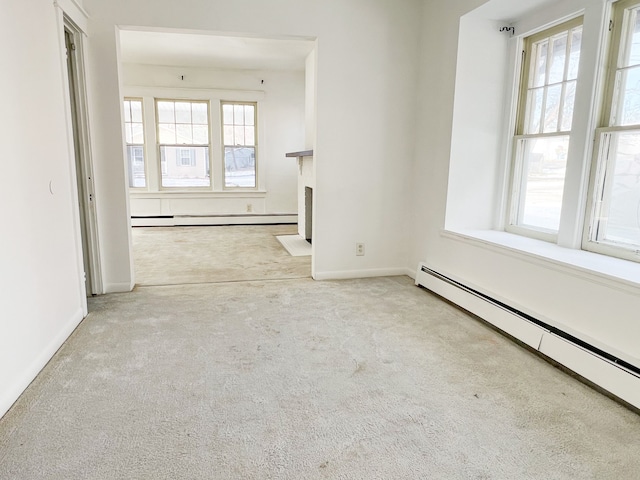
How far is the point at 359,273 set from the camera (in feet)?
13.6

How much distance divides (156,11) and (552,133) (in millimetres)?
3162

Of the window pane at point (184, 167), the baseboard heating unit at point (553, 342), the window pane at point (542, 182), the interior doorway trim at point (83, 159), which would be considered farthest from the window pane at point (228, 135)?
the window pane at point (542, 182)

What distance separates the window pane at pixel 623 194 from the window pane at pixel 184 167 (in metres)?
6.40

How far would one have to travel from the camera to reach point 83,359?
7.82 ft

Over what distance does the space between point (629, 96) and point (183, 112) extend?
21.9 feet

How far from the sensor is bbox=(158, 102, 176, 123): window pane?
736 centimetres

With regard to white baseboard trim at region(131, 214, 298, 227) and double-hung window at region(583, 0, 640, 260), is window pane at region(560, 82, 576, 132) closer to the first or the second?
double-hung window at region(583, 0, 640, 260)

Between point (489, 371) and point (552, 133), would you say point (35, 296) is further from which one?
point (552, 133)

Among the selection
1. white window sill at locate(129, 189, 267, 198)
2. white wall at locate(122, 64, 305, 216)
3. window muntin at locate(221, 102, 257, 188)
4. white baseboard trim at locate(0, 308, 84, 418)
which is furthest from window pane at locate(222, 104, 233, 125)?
white baseboard trim at locate(0, 308, 84, 418)

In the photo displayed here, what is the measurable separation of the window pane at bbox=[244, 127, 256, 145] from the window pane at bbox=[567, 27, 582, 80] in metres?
5.70

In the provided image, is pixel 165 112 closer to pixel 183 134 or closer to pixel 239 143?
pixel 183 134

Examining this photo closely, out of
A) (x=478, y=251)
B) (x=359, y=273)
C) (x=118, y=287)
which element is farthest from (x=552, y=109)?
(x=118, y=287)

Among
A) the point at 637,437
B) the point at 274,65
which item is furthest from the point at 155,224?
the point at 637,437

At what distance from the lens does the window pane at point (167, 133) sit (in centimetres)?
742
